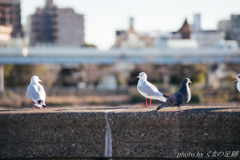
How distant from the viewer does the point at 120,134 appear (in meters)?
3.66

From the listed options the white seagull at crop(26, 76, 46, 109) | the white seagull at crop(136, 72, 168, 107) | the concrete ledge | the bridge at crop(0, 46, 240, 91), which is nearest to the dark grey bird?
the concrete ledge

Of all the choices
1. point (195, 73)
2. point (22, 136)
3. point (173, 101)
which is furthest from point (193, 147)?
point (195, 73)

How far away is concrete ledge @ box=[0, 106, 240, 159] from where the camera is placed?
142 inches

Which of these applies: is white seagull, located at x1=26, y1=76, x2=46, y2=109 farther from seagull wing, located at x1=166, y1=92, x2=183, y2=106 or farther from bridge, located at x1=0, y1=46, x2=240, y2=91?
bridge, located at x1=0, y1=46, x2=240, y2=91

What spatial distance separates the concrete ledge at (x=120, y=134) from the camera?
3598mm

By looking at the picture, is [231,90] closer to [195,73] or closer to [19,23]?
[195,73]

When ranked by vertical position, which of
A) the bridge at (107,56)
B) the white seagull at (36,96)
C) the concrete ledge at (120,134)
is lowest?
the concrete ledge at (120,134)

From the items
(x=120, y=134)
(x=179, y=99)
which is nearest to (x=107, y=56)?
(x=179, y=99)

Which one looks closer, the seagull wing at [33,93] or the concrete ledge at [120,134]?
the concrete ledge at [120,134]

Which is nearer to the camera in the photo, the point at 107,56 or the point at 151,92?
the point at 151,92

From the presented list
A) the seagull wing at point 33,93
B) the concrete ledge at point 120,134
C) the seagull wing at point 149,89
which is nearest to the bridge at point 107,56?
the seagull wing at point 33,93

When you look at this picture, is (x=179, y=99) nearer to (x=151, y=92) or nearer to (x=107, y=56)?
(x=151, y=92)

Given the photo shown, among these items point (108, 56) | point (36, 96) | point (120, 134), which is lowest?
Answer: point (120, 134)

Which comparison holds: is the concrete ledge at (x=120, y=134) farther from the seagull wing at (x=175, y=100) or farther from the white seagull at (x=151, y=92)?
the white seagull at (x=151, y=92)
